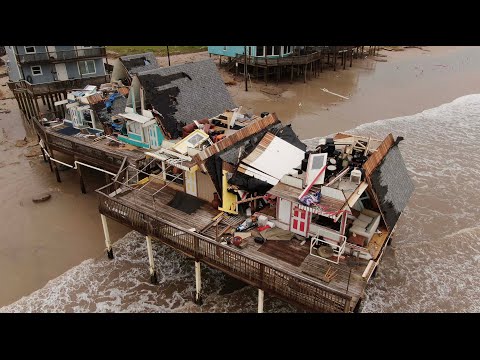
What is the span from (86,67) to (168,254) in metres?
25.0

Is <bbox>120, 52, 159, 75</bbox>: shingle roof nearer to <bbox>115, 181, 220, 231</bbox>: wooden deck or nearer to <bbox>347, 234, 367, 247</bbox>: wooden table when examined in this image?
<bbox>115, 181, 220, 231</bbox>: wooden deck

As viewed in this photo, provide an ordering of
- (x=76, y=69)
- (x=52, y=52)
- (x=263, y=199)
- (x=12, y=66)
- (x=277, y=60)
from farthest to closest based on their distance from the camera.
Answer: (x=277, y=60)
(x=12, y=66)
(x=76, y=69)
(x=52, y=52)
(x=263, y=199)

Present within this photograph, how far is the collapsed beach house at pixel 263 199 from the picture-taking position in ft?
49.5

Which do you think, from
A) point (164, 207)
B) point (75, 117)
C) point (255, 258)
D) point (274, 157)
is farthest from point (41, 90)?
point (255, 258)

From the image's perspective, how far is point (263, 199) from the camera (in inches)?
708

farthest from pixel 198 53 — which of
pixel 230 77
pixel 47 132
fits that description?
pixel 47 132

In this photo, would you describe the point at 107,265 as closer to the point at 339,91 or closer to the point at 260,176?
the point at 260,176

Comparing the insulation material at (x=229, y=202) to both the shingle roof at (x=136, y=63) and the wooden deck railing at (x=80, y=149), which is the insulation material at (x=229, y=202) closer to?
the wooden deck railing at (x=80, y=149)

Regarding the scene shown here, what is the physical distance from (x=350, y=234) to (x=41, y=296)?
601 inches

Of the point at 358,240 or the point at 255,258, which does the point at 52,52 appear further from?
the point at 358,240

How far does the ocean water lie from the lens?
60.6ft

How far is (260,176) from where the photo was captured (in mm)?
17406

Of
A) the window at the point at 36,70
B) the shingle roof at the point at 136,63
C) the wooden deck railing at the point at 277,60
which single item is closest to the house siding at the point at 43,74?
the window at the point at 36,70

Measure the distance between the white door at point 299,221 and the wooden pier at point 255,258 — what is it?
530 mm
